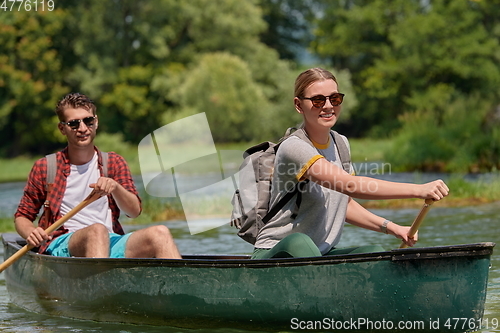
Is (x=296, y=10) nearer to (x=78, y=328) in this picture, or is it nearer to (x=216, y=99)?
(x=216, y=99)

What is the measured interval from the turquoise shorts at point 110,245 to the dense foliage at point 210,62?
90.8ft

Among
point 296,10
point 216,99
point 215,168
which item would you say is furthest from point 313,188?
point 296,10

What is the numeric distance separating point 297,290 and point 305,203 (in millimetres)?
530

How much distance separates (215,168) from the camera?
23188mm

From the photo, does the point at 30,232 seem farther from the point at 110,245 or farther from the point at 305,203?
the point at 305,203

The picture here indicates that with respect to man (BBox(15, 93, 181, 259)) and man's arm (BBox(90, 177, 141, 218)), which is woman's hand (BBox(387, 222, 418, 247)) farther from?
man's arm (BBox(90, 177, 141, 218))

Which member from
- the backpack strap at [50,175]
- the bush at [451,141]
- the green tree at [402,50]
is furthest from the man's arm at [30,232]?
the green tree at [402,50]

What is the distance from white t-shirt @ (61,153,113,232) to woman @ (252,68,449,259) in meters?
1.38

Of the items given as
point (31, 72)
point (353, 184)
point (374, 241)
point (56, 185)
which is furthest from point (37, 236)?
point (31, 72)

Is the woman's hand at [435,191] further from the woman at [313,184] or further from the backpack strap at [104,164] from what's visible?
the backpack strap at [104,164]

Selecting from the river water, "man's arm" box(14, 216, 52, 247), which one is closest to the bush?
the river water

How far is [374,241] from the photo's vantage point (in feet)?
Result: 30.0

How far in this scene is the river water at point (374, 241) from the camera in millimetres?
5508

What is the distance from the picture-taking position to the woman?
4125 millimetres
